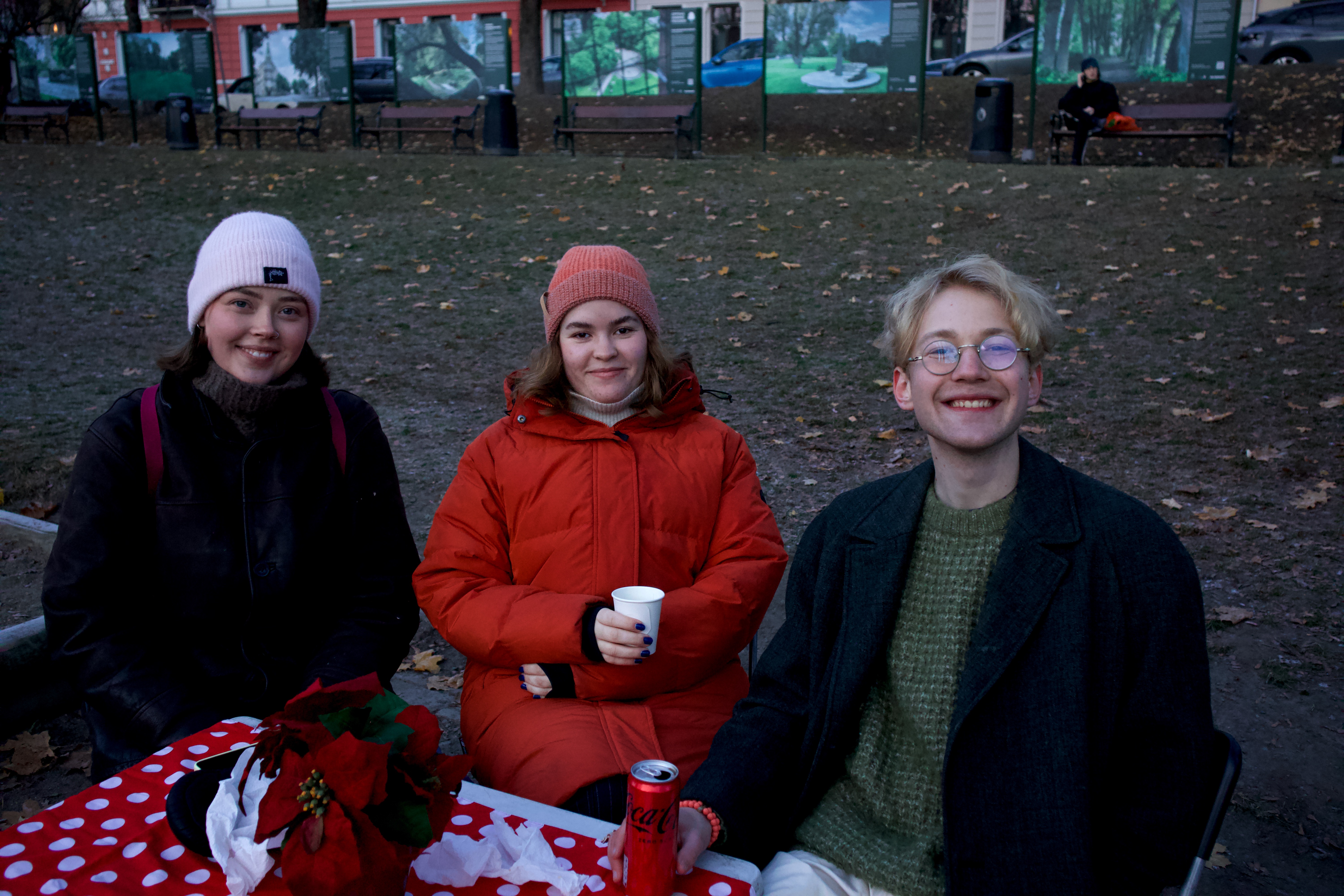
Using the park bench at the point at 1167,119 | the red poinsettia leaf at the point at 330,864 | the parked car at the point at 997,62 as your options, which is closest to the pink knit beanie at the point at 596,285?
the red poinsettia leaf at the point at 330,864

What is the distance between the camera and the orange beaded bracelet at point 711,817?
1.84m

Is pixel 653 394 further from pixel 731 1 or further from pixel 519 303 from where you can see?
pixel 731 1

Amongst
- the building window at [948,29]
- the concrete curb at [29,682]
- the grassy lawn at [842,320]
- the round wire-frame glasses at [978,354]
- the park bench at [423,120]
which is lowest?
the concrete curb at [29,682]

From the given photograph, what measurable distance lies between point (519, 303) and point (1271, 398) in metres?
6.00

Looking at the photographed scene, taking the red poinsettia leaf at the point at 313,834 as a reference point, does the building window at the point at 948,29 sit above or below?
above

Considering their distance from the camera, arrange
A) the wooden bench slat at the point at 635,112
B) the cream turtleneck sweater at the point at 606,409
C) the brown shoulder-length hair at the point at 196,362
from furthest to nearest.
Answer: the wooden bench slat at the point at 635,112 → the cream turtleneck sweater at the point at 606,409 → the brown shoulder-length hair at the point at 196,362

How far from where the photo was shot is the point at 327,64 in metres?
17.8

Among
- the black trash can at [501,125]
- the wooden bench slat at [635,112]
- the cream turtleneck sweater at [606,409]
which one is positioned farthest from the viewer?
the black trash can at [501,125]

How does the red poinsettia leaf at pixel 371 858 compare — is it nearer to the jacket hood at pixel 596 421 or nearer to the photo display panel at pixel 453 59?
the jacket hood at pixel 596 421

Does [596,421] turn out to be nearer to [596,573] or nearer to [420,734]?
[596,573]

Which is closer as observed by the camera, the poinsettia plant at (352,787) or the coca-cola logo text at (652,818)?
the poinsettia plant at (352,787)

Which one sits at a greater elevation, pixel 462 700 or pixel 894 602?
pixel 894 602

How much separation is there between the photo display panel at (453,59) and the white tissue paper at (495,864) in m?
16.2

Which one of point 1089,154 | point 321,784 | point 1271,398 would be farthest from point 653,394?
point 1089,154
